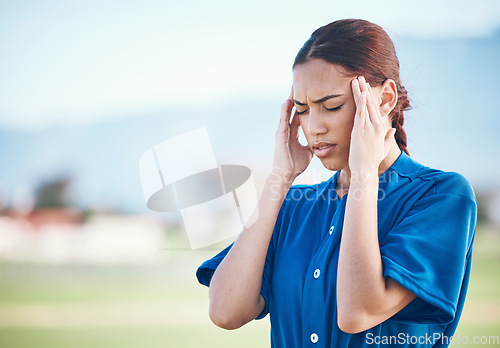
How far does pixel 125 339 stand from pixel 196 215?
A: 7.27m

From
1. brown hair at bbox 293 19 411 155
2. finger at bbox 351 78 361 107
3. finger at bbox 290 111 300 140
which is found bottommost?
finger at bbox 290 111 300 140

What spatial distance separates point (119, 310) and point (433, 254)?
10.1 metres

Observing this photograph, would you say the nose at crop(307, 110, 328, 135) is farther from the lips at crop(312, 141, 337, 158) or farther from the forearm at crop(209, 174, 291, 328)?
the forearm at crop(209, 174, 291, 328)

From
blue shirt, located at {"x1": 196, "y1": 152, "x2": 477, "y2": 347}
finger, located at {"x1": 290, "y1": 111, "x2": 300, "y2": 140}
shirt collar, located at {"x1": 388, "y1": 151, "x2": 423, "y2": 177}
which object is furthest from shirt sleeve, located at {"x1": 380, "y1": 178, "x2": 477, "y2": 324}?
finger, located at {"x1": 290, "y1": 111, "x2": 300, "y2": 140}

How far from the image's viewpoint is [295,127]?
129 cm

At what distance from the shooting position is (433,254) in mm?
954

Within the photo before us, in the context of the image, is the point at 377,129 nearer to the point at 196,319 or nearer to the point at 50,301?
the point at 196,319

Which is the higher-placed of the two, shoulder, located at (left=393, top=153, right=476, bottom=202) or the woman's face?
the woman's face

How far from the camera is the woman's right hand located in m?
1.22

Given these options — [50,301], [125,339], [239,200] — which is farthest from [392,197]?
[50,301]

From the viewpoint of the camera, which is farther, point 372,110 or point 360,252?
→ point 372,110

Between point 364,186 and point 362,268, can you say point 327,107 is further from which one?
point 362,268

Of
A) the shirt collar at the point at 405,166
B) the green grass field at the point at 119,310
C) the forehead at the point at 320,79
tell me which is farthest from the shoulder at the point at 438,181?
the green grass field at the point at 119,310

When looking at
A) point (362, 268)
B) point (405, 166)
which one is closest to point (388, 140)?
point (405, 166)
